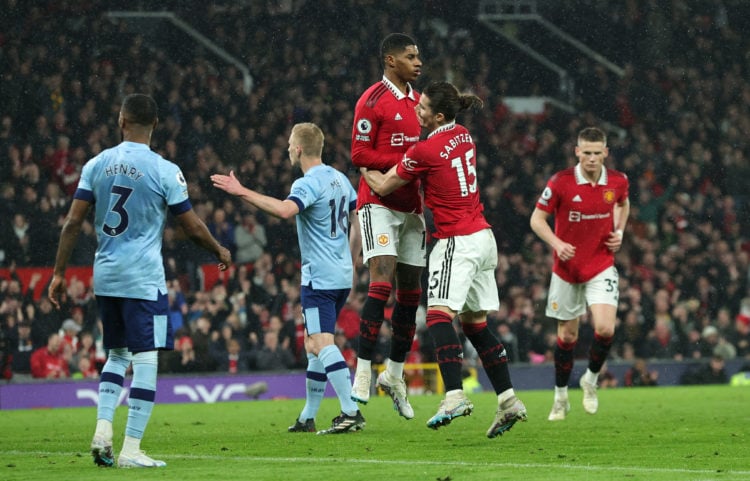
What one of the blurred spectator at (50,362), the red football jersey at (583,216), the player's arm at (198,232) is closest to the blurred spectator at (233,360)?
the blurred spectator at (50,362)

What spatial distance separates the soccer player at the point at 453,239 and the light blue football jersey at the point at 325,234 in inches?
26.3

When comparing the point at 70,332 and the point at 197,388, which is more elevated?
the point at 70,332

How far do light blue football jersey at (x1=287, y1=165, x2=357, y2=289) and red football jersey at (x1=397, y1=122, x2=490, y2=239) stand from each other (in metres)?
0.79

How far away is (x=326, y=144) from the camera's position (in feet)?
82.7

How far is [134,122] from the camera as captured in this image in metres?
7.30

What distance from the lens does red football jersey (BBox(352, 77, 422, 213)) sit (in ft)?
31.6

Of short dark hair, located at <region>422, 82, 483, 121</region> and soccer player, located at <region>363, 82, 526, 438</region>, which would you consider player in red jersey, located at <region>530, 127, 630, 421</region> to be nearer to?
soccer player, located at <region>363, 82, 526, 438</region>

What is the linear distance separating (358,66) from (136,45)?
497 cm

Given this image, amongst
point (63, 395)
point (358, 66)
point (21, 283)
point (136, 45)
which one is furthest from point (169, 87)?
point (63, 395)

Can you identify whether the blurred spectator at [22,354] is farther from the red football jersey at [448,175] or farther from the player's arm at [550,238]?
the red football jersey at [448,175]

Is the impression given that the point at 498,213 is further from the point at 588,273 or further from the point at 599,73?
the point at 588,273

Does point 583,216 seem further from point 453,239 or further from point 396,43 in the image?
point 453,239

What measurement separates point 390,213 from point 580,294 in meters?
2.71

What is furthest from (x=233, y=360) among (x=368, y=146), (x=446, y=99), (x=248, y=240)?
(x=446, y=99)
